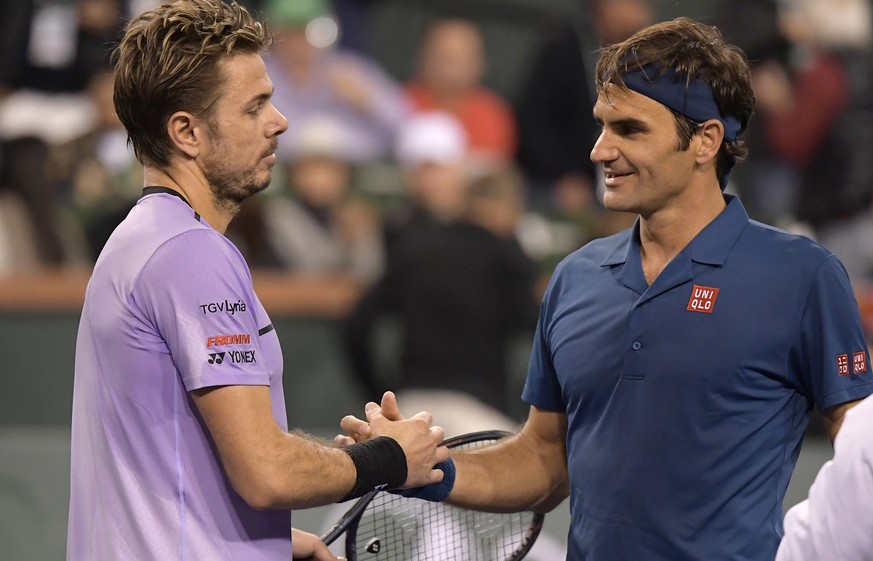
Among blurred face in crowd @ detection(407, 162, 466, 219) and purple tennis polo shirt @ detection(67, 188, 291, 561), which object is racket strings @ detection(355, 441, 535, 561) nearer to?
purple tennis polo shirt @ detection(67, 188, 291, 561)

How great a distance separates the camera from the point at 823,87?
8844mm

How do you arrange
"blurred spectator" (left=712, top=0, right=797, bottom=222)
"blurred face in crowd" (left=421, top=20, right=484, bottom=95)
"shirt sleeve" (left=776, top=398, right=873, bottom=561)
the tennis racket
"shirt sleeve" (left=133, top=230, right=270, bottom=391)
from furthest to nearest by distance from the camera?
"blurred face in crowd" (left=421, top=20, right=484, bottom=95) → "blurred spectator" (left=712, top=0, right=797, bottom=222) → the tennis racket → "shirt sleeve" (left=133, top=230, right=270, bottom=391) → "shirt sleeve" (left=776, top=398, right=873, bottom=561)

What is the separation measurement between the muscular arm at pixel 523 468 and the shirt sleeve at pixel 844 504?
1.17 meters

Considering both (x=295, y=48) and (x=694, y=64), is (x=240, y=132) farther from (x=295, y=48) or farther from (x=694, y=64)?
(x=295, y=48)

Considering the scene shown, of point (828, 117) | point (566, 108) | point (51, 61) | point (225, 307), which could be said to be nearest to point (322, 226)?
point (566, 108)

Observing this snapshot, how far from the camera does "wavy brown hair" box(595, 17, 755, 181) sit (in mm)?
3346

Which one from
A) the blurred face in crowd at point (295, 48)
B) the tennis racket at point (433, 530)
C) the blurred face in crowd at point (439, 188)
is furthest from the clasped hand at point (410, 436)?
the blurred face in crowd at point (295, 48)

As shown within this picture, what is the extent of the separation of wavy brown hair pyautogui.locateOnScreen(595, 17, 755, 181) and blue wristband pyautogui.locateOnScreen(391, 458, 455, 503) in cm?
100

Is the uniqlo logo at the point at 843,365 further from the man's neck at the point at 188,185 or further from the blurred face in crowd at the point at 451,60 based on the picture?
the blurred face in crowd at the point at 451,60

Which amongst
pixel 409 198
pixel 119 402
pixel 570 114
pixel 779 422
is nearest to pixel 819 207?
pixel 570 114

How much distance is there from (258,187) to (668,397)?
3.55ft

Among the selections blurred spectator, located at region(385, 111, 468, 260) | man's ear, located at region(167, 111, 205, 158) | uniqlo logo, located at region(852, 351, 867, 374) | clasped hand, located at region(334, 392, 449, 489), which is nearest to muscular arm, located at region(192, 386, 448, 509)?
clasped hand, located at region(334, 392, 449, 489)

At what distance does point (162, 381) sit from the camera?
2887 millimetres

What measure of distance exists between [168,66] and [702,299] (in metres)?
1.36
